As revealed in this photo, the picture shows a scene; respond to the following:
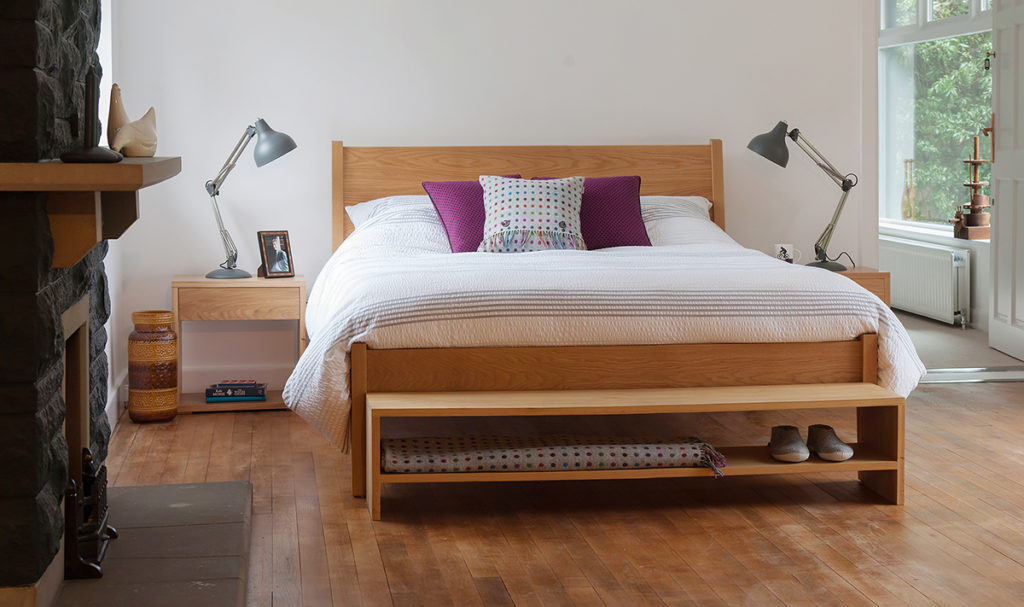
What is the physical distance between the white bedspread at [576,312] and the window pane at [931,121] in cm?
349

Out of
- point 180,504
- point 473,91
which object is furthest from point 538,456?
point 473,91

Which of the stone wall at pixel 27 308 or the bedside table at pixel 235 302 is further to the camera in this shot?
the bedside table at pixel 235 302

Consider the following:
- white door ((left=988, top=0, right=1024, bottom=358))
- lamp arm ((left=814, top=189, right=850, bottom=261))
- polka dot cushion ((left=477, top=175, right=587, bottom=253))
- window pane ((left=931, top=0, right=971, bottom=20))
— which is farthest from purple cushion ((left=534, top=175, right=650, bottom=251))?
window pane ((left=931, top=0, right=971, bottom=20))

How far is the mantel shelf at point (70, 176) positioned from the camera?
1.72 metres

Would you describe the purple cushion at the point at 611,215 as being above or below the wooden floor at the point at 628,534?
above

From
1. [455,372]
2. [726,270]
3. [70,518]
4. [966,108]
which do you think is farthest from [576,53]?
[70,518]

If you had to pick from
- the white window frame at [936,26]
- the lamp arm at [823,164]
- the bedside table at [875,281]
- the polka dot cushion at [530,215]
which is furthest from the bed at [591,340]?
the white window frame at [936,26]

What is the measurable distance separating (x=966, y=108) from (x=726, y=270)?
12.2 ft

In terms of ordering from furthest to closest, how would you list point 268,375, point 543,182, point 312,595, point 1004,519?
1. point 268,375
2. point 543,182
3. point 1004,519
4. point 312,595

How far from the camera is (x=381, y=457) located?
2.95 m

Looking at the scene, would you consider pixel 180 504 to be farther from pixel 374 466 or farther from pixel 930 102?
pixel 930 102

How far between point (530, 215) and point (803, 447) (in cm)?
148

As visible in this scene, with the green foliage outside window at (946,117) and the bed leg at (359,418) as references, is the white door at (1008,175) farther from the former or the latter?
the bed leg at (359,418)

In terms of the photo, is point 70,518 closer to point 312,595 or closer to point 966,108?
point 312,595
